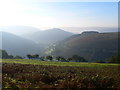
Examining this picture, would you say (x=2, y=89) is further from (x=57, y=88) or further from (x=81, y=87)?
(x=81, y=87)

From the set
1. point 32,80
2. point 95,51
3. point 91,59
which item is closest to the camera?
point 32,80

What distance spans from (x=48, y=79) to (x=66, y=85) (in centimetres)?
372

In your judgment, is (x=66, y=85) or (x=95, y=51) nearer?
(x=66, y=85)

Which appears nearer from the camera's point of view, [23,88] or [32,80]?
[23,88]

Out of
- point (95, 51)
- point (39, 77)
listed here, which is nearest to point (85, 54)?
point (95, 51)

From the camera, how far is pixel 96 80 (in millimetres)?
16438

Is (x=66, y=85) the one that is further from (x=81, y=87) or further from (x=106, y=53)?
(x=106, y=53)

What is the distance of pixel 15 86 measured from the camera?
535 inches

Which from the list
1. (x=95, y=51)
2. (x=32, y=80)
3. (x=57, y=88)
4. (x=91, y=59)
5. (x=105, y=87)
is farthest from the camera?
(x=95, y=51)

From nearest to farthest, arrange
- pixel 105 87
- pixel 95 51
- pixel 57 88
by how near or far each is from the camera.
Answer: pixel 57 88 → pixel 105 87 → pixel 95 51

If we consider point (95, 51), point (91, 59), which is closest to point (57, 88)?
point (91, 59)

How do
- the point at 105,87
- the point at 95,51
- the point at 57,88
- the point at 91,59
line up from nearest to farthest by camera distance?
1. the point at 57,88
2. the point at 105,87
3. the point at 91,59
4. the point at 95,51

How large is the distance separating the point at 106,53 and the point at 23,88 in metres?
182

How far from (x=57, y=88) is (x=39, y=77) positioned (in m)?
4.64
